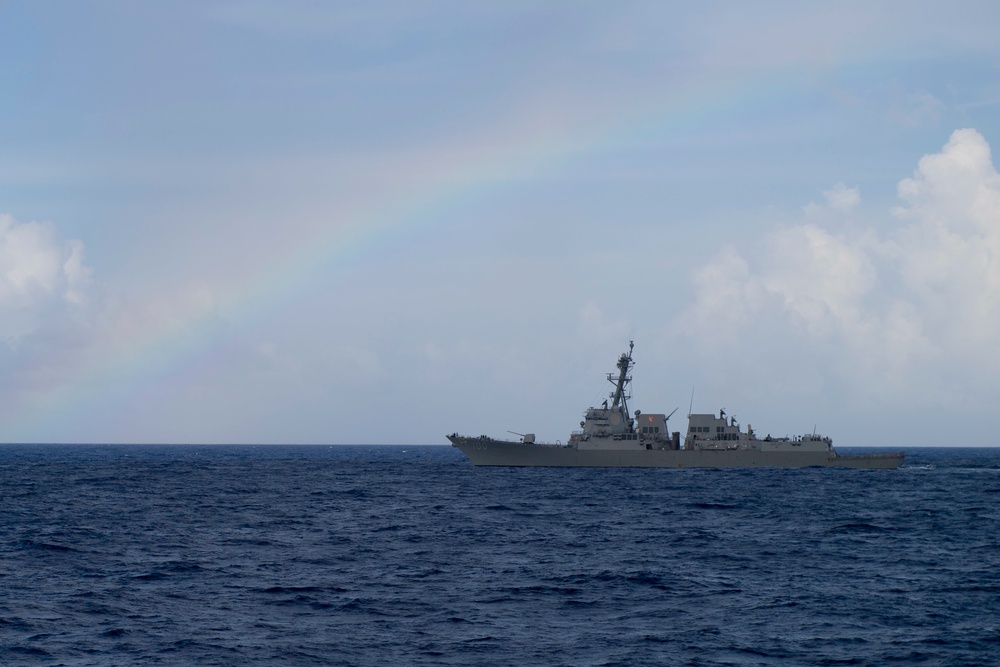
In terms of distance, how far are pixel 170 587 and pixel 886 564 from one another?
2539cm

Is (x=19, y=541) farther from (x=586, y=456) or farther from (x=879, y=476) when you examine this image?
(x=879, y=476)

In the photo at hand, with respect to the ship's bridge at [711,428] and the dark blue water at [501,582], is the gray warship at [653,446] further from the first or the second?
the dark blue water at [501,582]

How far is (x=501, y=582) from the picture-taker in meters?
31.5

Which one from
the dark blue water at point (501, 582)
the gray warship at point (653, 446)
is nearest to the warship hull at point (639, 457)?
the gray warship at point (653, 446)

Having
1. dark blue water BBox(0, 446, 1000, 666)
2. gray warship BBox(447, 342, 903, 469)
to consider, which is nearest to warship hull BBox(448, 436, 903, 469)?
gray warship BBox(447, 342, 903, 469)

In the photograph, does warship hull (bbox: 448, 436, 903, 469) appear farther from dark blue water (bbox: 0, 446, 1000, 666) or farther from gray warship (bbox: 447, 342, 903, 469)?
Answer: dark blue water (bbox: 0, 446, 1000, 666)

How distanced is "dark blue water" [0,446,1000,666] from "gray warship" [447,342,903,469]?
31.4 metres

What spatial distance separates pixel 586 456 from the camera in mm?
95750

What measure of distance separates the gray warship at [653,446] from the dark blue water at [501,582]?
3139 cm

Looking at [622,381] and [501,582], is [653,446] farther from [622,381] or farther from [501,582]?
[501,582]

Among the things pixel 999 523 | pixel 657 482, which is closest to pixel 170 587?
pixel 999 523

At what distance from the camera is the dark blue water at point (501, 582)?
2289 centimetres

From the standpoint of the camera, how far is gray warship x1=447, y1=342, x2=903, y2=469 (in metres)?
94.9

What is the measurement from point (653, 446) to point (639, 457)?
69.8 inches
